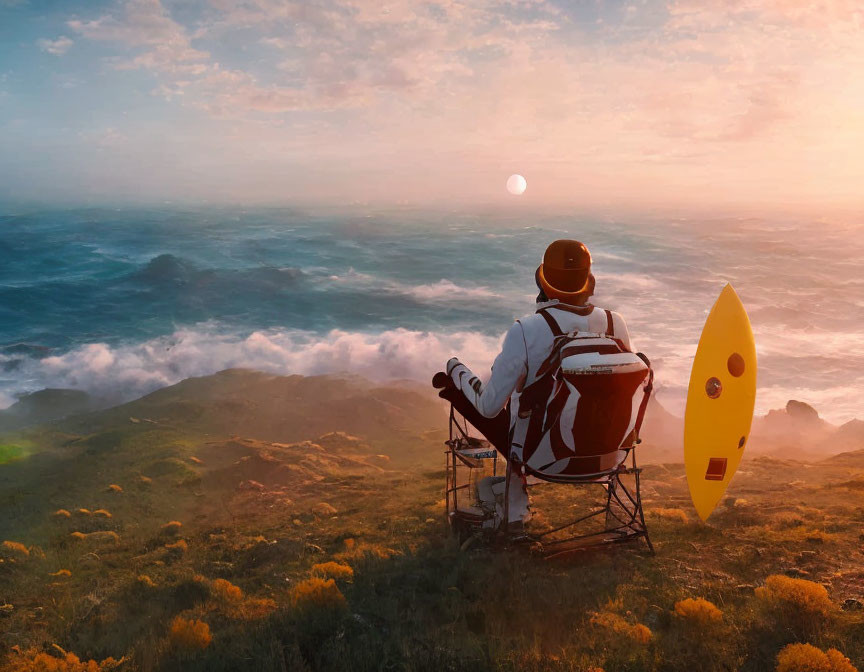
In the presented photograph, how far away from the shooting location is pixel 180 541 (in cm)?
1102

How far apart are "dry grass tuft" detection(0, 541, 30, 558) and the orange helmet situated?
39.1 feet

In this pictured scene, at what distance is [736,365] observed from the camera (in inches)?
274

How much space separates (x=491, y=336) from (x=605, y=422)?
339ft

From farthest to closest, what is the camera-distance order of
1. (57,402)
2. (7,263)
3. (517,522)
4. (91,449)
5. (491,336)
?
(7,263)
(491,336)
(57,402)
(91,449)
(517,522)

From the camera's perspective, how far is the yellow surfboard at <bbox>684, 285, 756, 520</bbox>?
22.7 feet

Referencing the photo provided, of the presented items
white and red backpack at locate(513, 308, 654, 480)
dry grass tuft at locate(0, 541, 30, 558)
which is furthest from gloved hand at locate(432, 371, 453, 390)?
dry grass tuft at locate(0, 541, 30, 558)

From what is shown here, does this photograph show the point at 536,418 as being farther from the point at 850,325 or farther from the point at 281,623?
the point at 850,325

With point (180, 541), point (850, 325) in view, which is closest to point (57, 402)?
point (180, 541)

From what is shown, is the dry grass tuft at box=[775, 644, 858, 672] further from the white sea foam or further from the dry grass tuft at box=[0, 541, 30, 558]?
the white sea foam

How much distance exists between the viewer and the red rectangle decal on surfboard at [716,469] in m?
7.18

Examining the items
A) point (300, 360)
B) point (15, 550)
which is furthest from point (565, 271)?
point (300, 360)

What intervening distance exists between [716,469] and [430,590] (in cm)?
436

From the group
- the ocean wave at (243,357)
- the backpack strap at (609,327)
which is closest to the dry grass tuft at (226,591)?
the backpack strap at (609,327)

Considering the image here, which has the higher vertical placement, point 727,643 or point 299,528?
point 727,643
